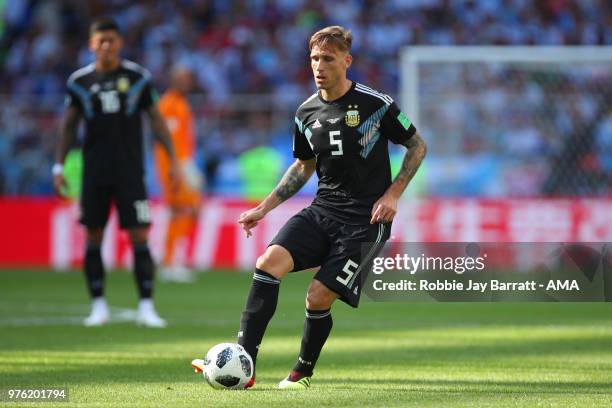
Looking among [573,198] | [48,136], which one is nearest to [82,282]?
[48,136]

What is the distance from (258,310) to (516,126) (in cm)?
1246

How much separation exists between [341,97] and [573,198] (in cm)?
1180

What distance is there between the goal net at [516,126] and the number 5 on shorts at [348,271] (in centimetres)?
1131

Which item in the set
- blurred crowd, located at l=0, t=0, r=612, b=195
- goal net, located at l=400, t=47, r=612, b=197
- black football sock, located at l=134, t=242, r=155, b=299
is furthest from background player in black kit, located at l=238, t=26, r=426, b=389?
blurred crowd, located at l=0, t=0, r=612, b=195

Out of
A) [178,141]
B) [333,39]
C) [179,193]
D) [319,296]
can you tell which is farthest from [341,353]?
[179,193]

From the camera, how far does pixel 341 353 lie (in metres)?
9.19

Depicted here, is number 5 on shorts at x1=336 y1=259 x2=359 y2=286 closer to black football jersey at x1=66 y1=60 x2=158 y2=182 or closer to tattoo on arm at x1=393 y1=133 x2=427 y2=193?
tattoo on arm at x1=393 y1=133 x2=427 y2=193

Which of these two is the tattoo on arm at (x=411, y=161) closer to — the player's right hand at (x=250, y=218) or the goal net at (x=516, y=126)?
the player's right hand at (x=250, y=218)

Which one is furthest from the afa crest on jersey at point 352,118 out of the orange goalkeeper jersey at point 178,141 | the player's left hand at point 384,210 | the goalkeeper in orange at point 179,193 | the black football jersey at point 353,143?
the goalkeeper in orange at point 179,193

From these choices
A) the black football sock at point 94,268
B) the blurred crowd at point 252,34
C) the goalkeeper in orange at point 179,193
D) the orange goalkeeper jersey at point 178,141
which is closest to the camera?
the black football sock at point 94,268

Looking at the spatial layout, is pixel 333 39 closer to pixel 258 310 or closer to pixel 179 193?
pixel 258 310

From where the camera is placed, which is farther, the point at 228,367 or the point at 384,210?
the point at 384,210

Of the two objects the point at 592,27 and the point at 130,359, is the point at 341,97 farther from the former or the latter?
the point at 592,27

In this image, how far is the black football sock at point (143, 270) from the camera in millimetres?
11258
